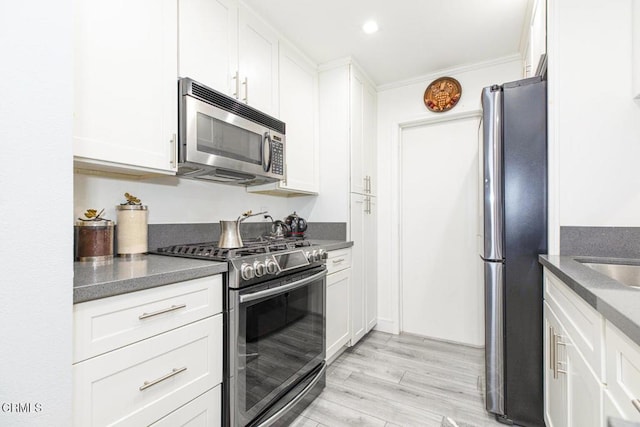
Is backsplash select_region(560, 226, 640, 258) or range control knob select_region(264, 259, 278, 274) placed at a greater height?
backsplash select_region(560, 226, 640, 258)

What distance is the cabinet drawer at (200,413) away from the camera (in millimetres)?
1120

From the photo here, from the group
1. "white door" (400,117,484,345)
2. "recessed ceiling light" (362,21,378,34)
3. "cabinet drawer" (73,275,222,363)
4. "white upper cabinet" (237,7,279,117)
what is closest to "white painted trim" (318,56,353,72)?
"recessed ceiling light" (362,21,378,34)

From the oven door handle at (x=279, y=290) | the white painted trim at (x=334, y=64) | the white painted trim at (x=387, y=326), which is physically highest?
the white painted trim at (x=334, y=64)

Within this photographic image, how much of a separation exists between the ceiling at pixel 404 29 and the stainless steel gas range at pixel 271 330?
1570 mm

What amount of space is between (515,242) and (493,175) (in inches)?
15.4

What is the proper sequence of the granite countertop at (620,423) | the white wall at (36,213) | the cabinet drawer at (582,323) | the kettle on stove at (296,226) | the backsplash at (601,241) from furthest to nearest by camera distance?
the kettle on stove at (296,226)
the backsplash at (601,241)
the cabinet drawer at (582,323)
the white wall at (36,213)
the granite countertop at (620,423)

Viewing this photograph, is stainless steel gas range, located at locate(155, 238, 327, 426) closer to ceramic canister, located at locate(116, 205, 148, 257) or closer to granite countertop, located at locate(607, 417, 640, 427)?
Answer: ceramic canister, located at locate(116, 205, 148, 257)

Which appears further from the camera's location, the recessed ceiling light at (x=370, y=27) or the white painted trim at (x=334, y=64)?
the white painted trim at (x=334, y=64)

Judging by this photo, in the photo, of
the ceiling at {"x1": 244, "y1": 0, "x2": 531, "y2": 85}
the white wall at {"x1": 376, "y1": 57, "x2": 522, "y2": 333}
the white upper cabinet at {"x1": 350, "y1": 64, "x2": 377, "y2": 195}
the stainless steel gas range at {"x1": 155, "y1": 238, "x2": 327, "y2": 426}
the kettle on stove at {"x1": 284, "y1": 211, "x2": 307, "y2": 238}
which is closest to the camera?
the stainless steel gas range at {"x1": 155, "y1": 238, "x2": 327, "y2": 426}

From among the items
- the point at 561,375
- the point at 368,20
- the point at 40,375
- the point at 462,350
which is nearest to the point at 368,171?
the point at 368,20

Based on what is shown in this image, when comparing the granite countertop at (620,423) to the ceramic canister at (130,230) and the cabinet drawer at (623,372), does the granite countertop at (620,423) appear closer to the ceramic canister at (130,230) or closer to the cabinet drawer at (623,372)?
the cabinet drawer at (623,372)

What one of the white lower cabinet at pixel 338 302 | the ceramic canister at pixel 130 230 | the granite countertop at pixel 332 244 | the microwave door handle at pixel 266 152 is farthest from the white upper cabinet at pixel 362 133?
the ceramic canister at pixel 130 230

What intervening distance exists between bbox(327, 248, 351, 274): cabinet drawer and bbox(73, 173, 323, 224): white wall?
684 millimetres

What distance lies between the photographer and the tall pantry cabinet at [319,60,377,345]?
2.56 metres
